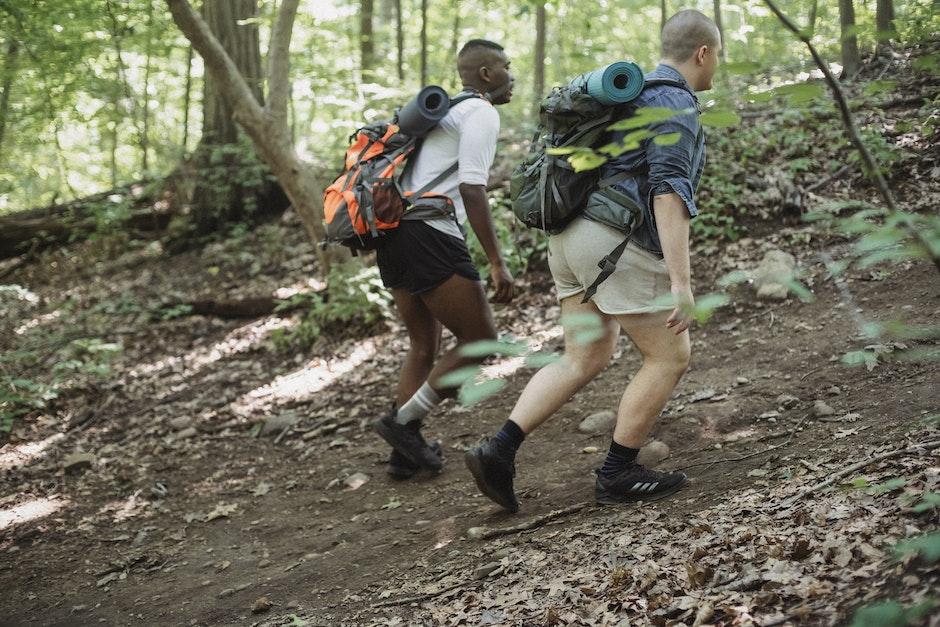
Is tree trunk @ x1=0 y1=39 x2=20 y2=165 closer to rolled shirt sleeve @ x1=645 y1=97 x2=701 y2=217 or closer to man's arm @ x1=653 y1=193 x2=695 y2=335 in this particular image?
rolled shirt sleeve @ x1=645 y1=97 x2=701 y2=217

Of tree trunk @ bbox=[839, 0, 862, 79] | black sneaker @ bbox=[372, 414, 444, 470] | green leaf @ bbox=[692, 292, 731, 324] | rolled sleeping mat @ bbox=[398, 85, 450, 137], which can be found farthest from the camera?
tree trunk @ bbox=[839, 0, 862, 79]

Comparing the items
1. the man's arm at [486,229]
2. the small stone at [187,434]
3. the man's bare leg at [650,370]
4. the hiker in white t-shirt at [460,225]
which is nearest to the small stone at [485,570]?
the man's bare leg at [650,370]

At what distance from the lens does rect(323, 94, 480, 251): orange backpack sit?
13.7 feet

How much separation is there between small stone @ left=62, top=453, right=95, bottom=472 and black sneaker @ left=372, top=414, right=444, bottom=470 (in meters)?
2.74

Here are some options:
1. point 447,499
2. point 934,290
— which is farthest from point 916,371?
point 447,499

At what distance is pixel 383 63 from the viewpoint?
472 inches

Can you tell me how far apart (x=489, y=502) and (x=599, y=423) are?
1.09m

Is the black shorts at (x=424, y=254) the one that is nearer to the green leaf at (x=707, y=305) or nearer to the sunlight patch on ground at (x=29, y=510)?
the green leaf at (x=707, y=305)

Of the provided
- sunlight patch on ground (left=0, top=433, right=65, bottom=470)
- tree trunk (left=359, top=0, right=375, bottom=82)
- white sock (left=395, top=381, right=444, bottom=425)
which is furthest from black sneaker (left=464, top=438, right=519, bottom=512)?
tree trunk (left=359, top=0, right=375, bottom=82)

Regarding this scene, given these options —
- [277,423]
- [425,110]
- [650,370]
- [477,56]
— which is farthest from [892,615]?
[277,423]

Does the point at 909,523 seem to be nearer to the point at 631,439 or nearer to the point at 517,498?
the point at 631,439

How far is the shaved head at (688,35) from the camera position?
3.20 meters

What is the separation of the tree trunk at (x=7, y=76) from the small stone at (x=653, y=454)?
7.88 m

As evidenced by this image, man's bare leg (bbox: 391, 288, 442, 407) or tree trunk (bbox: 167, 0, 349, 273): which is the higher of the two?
tree trunk (bbox: 167, 0, 349, 273)
